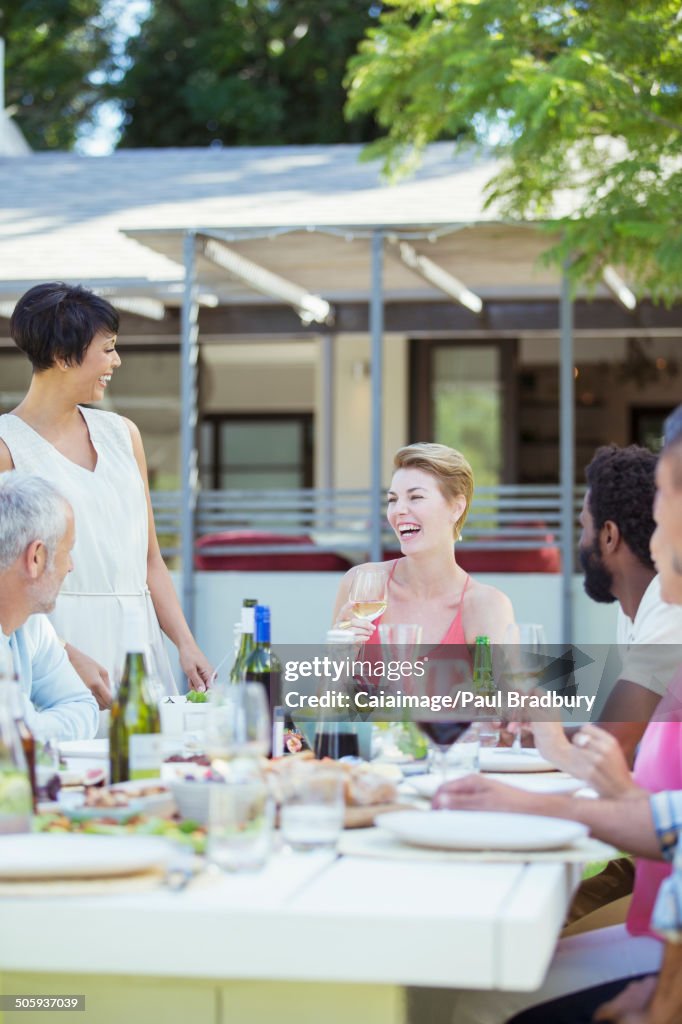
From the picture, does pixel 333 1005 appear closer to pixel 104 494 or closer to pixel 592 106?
pixel 104 494

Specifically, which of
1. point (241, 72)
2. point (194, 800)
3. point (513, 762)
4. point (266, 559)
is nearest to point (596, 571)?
point (513, 762)

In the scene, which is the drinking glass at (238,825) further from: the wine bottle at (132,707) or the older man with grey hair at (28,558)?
the older man with grey hair at (28,558)

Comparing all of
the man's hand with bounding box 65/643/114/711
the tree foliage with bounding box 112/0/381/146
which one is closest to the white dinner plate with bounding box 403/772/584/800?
the man's hand with bounding box 65/643/114/711

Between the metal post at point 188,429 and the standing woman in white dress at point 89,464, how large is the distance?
3.85 meters

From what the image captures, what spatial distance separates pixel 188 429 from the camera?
26.1 feet

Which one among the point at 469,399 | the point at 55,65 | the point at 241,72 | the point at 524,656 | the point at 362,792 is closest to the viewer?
the point at 362,792

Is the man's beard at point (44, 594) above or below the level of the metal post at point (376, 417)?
below

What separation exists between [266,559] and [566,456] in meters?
1.89

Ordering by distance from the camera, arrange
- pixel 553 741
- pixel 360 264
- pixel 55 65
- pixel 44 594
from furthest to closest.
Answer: pixel 55 65 < pixel 360 264 < pixel 44 594 < pixel 553 741

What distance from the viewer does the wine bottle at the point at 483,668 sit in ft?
9.91

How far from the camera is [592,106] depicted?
6500mm

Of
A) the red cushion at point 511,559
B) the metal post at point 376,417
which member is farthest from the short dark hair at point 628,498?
the red cushion at point 511,559

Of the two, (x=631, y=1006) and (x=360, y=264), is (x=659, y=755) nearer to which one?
(x=631, y=1006)

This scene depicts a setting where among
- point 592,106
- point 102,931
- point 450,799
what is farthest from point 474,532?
point 102,931
